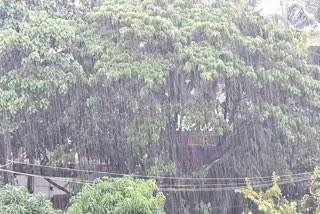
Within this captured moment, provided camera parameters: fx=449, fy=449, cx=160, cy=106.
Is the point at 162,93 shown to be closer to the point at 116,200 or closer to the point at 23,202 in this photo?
the point at 116,200

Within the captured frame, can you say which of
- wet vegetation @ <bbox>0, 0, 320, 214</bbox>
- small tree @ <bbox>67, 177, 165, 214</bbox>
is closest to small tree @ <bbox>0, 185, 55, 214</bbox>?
small tree @ <bbox>67, 177, 165, 214</bbox>

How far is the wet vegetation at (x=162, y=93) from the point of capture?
24.1 feet

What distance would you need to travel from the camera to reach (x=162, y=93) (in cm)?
791

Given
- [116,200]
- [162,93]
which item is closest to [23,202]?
[116,200]

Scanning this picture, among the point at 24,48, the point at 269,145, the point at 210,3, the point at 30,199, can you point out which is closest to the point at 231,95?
the point at 269,145

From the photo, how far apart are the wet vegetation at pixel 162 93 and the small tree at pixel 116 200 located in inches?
78.1

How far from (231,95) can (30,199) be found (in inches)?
186

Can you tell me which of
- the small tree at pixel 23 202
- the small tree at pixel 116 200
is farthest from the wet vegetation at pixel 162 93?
the small tree at pixel 23 202

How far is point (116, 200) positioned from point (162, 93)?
10.5 ft

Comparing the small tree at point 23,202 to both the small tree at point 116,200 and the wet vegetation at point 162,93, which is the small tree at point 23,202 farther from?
the wet vegetation at point 162,93

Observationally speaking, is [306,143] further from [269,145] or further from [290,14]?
[290,14]

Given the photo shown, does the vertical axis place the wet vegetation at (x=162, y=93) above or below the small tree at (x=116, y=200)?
above

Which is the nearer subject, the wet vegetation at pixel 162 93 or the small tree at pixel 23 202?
the small tree at pixel 23 202

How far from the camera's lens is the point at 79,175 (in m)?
8.05
